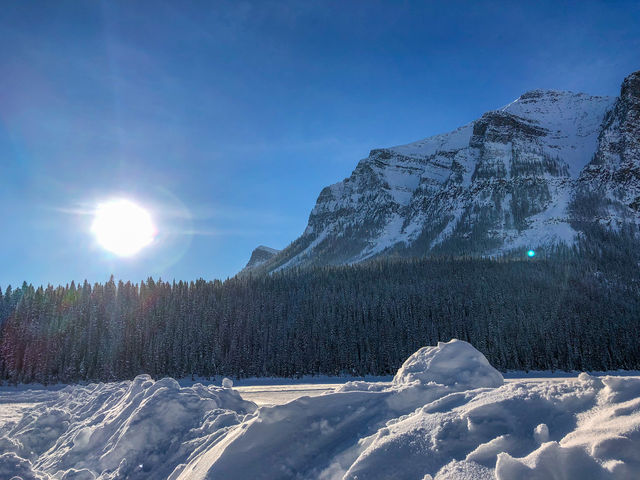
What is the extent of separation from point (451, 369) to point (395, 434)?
5.59 metres

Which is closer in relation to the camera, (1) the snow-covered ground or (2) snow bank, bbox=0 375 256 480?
(1) the snow-covered ground

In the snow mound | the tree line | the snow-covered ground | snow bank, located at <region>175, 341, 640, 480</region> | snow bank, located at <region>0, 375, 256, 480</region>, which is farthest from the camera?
the tree line

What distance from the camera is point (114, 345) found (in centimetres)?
8462

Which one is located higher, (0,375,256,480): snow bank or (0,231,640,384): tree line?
(0,231,640,384): tree line

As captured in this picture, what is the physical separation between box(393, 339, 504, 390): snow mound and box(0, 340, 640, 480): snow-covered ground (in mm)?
38

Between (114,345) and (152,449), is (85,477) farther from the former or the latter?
(114,345)

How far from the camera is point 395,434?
265 inches

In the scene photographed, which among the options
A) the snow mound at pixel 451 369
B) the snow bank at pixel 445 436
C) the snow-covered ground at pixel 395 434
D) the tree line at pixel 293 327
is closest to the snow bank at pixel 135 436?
the snow-covered ground at pixel 395 434

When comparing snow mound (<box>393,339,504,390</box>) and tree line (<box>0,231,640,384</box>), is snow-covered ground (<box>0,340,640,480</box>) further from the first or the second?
tree line (<box>0,231,640,384</box>)


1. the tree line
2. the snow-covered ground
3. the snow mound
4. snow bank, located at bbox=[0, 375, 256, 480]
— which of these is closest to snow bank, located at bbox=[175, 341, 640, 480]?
the snow-covered ground

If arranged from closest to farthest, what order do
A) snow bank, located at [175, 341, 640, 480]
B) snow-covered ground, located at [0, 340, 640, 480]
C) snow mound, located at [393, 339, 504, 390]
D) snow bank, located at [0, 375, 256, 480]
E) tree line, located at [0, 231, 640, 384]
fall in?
snow bank, located at [175, 341, 640, 480]
snow-covered ground, located at [0, 340, 640, 480]
snow bank, located at [0, 375, 256, 480]
snow mound, located at [393, 339, 504, 390]
tree line, located at [0, 231, 640, 384]

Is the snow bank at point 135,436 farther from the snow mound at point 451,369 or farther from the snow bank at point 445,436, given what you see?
the snow mound at point 451,369

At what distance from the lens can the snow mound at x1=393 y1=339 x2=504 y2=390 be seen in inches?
436

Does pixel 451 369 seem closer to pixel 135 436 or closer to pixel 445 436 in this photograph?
pixel 445 436
